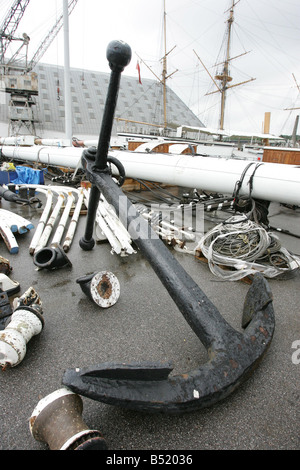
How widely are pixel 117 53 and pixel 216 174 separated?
3.10m

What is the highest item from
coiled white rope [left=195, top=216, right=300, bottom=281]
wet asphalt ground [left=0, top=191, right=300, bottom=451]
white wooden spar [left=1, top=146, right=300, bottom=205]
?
white wooden spar [left=1, top=146, right=300, bottom=205]

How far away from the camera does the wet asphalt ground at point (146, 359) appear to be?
1235mm

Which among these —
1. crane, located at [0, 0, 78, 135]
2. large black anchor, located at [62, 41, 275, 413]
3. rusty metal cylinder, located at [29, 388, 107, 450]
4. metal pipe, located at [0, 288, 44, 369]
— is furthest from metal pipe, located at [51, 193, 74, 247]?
crane, located at [0, 0, 78, 135]

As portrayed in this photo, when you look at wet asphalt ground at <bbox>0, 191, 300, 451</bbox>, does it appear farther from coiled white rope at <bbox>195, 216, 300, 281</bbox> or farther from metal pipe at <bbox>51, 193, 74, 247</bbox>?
metal pipe at <bbox>51, 193, 74, 247</bbox>

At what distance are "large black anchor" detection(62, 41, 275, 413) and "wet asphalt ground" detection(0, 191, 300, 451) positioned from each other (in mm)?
223

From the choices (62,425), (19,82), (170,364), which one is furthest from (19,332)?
(19,82)

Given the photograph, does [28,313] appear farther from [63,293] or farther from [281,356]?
[281,356]

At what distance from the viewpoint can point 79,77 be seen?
1314 inches

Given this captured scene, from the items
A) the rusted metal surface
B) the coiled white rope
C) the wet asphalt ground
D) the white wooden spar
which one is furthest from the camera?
the white wooden spar

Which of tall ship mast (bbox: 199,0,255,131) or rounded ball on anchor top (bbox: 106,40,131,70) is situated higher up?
tall ship mast (bbox: 199,0,255,131)

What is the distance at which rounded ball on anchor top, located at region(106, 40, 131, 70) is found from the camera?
1377 mm

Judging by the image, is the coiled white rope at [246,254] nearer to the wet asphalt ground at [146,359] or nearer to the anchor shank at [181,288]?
the wet asphalt ground at [146,359]

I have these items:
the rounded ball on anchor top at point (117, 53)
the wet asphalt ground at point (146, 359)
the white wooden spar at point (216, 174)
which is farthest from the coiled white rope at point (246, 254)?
the rounded ball on anchor top at point (117, 53)
